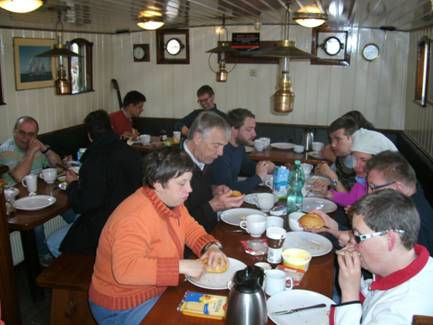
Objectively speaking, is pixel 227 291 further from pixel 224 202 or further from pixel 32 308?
pixel 32 308

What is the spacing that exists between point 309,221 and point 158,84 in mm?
5674

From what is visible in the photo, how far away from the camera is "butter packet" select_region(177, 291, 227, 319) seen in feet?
5.99

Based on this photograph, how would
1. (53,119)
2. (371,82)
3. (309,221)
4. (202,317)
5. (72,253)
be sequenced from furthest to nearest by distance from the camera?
(371,82) → (53,119) → (72,253) → (309,221) → (202,317)

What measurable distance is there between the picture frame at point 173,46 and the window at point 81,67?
1185 mm

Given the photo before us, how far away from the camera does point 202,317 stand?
5.95ft

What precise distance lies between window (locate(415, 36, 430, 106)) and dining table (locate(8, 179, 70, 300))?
13.6 ft

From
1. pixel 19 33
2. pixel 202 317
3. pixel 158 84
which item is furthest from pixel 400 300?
pixel 158 84

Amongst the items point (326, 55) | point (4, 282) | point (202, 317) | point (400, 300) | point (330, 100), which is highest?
point (326, 55)

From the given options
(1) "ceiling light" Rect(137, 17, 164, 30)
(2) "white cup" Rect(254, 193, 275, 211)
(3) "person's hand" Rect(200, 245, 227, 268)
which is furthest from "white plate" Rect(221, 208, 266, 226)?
(1) "ceiling light" Rect(137, 17, 164, 30)

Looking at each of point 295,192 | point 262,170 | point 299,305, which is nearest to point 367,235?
point 299,305

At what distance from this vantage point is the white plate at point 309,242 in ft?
8.10

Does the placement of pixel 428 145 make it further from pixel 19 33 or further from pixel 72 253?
pixel 19 33

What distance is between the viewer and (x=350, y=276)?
5.97 ft

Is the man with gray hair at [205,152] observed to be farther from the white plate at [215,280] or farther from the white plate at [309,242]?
the white plate at [215,280]
